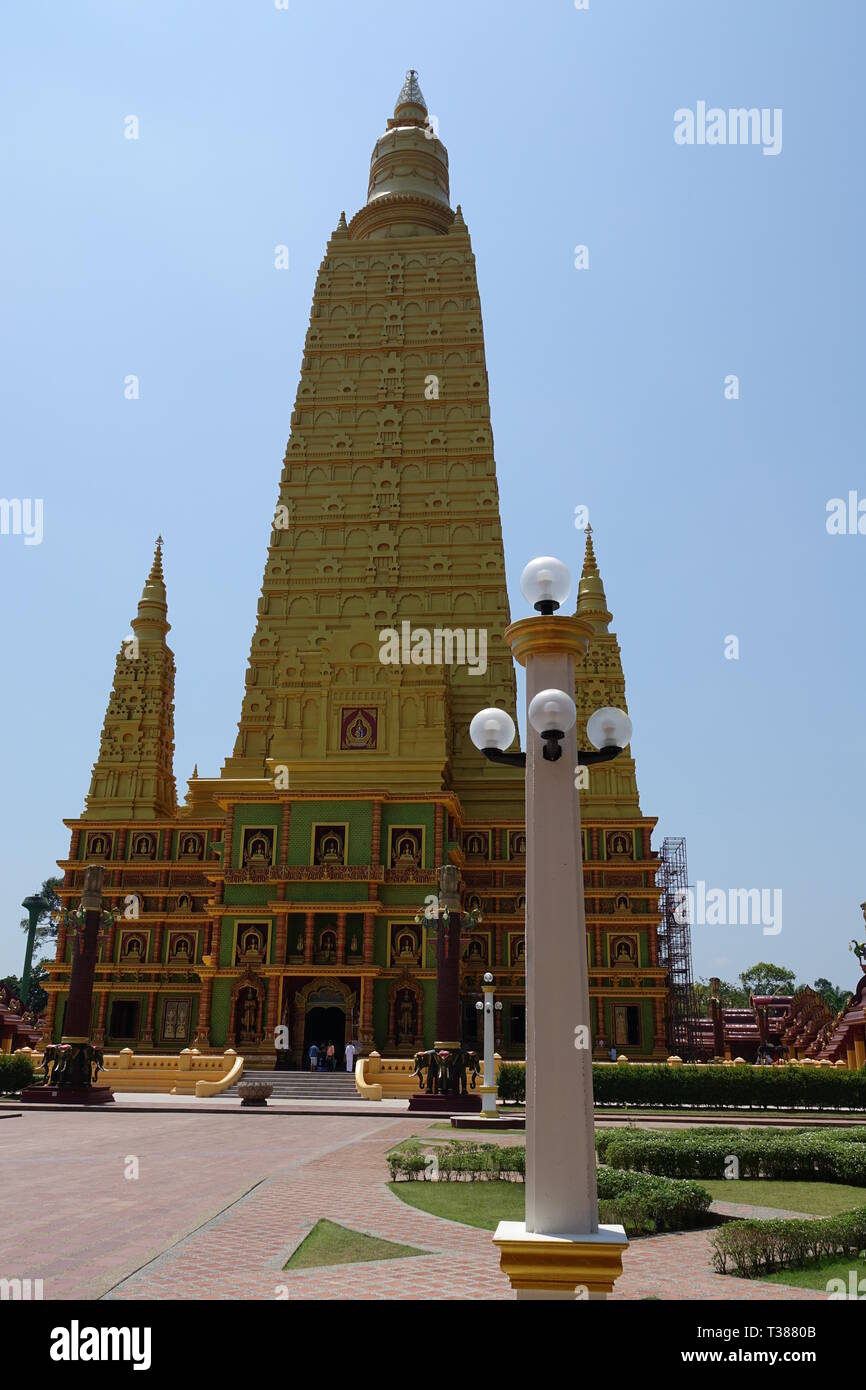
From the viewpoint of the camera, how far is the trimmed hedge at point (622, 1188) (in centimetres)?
1177

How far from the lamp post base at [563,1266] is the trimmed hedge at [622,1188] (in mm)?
6409

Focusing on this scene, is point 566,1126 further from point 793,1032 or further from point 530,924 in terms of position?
point 793,1032

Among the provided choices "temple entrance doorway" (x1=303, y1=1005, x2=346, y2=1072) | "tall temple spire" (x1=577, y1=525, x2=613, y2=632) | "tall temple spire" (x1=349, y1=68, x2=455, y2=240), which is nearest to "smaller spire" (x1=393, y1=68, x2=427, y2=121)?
"tall temple spire" (x1=349, y1=68, x2=455, y2=240)

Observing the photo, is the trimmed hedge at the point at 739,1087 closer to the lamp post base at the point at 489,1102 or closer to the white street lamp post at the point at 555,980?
the lamp post base at the point at 489,1102

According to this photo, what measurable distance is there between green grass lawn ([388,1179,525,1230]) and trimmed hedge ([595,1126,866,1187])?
1.98 meters

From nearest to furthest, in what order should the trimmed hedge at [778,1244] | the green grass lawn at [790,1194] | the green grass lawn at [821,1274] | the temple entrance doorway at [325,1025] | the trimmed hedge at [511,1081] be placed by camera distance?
the green grass lawn at [821,1274], the trimmed hedge at [778,1244], the green grass lawn at [790,1194], the trimmed hedge at [511,1081], the temple entrance doorway at [325,1025]

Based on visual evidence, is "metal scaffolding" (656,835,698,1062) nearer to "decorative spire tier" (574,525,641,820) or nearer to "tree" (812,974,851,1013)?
"decorative spire tier" (574,525,641,820)

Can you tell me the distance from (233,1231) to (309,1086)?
2849 cm

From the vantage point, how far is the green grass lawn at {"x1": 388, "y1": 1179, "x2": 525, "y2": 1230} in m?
12.3

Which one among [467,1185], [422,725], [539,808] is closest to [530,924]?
[539,808]

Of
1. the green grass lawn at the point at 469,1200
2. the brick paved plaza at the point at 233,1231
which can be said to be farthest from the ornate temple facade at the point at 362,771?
the green grass lawn at the point at 469,1200

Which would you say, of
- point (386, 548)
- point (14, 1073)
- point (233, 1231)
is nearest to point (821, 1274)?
point (233, 1231)

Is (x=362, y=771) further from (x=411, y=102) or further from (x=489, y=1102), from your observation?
(x=411, y=102)
